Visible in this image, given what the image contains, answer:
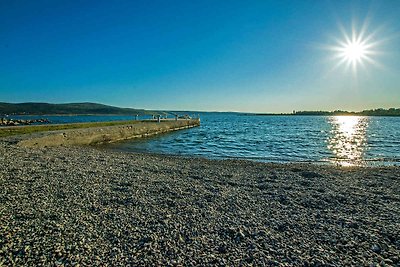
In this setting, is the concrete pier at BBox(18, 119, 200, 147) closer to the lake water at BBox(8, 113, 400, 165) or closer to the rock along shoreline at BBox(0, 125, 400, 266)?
the lake water at BBox(8, 113, 400, 165)

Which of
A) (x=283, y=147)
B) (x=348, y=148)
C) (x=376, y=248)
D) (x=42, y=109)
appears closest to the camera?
(x=376, y=248)

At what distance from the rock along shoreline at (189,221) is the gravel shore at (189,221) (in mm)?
20

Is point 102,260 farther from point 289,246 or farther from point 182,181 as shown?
point 182,181

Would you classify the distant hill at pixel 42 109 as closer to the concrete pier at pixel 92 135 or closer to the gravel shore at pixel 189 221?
the concrete pier at pixel 92 135

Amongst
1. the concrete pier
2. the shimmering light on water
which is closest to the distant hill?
the concrete pier

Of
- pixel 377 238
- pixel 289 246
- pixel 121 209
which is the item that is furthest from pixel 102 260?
pixel 377 238

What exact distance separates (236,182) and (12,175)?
763 centimetres

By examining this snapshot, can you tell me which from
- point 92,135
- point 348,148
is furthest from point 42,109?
point 348,148

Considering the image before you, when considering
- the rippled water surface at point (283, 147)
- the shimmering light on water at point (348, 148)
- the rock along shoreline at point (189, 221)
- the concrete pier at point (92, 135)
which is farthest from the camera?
the rippled water surface at point (283, 147)

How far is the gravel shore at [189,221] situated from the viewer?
12.4ft

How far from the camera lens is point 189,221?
5066 mm

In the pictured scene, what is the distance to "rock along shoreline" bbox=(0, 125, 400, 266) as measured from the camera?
12.4 feet

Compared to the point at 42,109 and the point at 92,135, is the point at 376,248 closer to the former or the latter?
the point at 92,135

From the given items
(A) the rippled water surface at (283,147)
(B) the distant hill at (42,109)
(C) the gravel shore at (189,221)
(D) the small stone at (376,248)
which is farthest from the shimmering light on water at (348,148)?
(B) the distant hill at (42,109)
